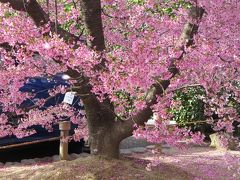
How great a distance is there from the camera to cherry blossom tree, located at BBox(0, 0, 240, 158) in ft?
12.8

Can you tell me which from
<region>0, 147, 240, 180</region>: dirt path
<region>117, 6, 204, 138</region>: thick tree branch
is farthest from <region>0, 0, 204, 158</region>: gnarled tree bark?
<region>0, 147, 240, 180</region>: dirt path

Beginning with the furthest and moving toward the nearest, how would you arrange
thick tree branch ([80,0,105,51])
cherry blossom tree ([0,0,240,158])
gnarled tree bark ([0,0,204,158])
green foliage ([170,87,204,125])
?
green foliage ([170,87,204,125]) < thick tree branch ([80,0,105,51]) < gnarled tree bark ([0,0,204,158]) < cherry blossom tree ([0,0,240,158])

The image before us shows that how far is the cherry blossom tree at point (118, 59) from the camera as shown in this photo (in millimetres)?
3912

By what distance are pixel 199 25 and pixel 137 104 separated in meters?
1.26

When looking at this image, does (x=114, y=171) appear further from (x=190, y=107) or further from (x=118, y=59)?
(x=190, y=107)

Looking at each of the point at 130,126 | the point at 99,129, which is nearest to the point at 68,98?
the point at 99,129

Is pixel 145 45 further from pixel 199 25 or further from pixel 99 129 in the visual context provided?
pixel 99 129

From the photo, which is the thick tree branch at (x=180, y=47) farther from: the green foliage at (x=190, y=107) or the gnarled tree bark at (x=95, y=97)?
the green foliage at (x=190, y=107)

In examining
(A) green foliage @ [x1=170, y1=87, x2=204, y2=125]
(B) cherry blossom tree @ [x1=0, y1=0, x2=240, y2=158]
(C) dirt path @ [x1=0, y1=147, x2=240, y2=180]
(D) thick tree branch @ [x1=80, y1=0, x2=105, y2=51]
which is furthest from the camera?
(A) green foliage @ [x1=170, y1=87, x2=204, y2=125]

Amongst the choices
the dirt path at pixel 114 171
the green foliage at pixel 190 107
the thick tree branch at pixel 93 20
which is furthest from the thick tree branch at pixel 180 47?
the green foliage at pixel 190 107

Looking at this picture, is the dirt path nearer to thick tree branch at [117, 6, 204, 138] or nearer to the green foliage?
thick tree branch at [117, 6, 204, 138]

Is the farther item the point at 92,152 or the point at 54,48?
the point at 92,152

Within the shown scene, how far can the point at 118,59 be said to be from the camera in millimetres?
3930

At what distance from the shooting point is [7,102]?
5488mm
